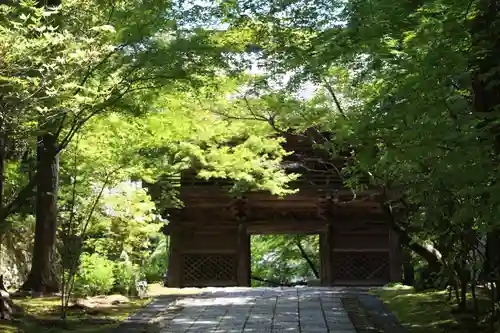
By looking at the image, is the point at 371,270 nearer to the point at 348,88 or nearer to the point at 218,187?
the point at 218,187

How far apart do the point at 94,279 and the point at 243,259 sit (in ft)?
23.5

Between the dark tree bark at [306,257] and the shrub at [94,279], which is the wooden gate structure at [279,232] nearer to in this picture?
the dark tree bark at [306,257]

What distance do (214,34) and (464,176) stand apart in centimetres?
560

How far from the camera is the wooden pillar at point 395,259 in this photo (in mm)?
17953

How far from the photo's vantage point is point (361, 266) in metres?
18.8

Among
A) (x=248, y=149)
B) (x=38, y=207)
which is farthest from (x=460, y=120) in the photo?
(x=248, y=149)

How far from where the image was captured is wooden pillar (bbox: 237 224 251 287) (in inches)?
718

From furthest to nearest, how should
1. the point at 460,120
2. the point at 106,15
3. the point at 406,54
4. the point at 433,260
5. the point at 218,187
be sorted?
the point at 218,187
the point at 433,260
the point at 106,15
the point at 406,54
the point at 460,120

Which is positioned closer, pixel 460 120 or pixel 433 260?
pixel 460 120

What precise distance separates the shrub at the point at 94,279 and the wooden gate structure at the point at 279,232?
6368mm

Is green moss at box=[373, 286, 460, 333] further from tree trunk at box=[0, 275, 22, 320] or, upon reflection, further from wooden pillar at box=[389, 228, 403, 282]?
tree trunk at box=[0, 275, 22, 320]

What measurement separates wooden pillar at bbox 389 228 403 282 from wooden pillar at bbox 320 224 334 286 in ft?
5.70

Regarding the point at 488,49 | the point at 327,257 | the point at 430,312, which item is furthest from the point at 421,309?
the point at 327,257

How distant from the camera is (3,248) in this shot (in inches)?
535
